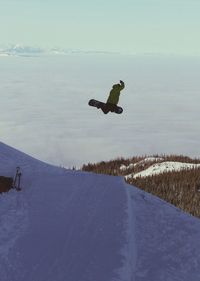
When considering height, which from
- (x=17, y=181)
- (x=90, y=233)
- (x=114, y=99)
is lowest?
(x=90, y=233)

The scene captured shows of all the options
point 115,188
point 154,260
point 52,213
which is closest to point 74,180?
point 115,188

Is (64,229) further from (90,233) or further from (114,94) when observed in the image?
(114,94)

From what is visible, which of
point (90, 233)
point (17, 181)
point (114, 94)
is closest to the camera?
point (114, 94)

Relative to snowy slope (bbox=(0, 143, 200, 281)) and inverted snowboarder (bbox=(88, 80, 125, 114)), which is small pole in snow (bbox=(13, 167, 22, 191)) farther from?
inverted snowboarder (bbox=(88, 80, 125, 114))

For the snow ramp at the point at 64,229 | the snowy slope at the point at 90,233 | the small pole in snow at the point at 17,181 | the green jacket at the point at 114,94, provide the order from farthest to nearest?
the small pole in snow at the point at 17,181 < the snowy slope at the point at 90,233 < the snow ramp at the point at 64,229 < the green jacket at the point at 114,94

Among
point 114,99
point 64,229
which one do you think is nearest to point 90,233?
point 64,229

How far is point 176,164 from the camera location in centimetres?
2297

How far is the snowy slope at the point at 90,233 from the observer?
9.05 meters

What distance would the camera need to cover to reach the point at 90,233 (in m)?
10.1

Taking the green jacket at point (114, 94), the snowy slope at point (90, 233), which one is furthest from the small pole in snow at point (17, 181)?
the green jacket at point (114, 94)

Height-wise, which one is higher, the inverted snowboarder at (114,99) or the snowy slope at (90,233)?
the inverted snowboarder at (114,99)

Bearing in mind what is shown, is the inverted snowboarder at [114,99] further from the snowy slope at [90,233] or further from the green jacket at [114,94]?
the snowy slope at [90,233]

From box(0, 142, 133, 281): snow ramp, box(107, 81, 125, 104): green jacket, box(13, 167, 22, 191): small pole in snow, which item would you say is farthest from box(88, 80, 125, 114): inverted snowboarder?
box(13, 167, 22, 191): small pole in snow

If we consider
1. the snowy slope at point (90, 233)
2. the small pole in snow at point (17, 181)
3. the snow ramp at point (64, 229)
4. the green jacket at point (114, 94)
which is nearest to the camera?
the green jacket at point (114, 94)
